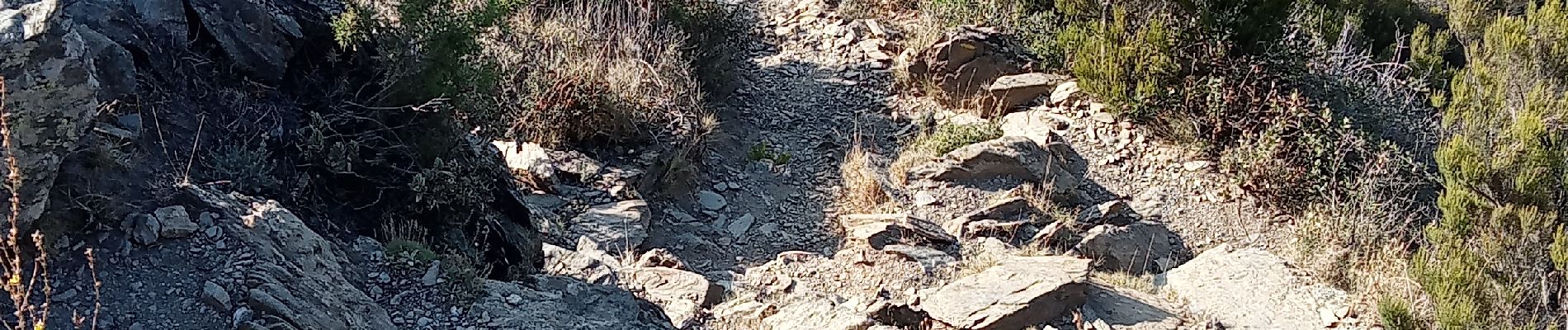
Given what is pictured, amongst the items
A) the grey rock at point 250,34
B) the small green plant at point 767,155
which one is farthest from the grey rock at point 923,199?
the grey rock at point 250,34

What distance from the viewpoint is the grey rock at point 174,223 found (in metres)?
3.33

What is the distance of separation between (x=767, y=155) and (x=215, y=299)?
4.79 metres

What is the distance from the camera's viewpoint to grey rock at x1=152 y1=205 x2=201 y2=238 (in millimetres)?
3334

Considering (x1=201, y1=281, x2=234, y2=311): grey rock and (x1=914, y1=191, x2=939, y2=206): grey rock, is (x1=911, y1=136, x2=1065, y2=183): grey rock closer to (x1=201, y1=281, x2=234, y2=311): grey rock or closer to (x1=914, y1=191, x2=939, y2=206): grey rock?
(x1=914, y1=191, x2=939, y2=206): grey rock

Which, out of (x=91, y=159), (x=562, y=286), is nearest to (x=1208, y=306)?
(x=562, y=286)

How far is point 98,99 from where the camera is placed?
343cm

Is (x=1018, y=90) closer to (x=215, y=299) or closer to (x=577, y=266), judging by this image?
(x=577, y=266)

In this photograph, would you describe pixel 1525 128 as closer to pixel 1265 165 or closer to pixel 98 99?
pixel 1265 165

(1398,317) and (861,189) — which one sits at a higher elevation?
(1398,317)

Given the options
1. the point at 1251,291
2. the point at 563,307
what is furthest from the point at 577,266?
the point at 1251,291

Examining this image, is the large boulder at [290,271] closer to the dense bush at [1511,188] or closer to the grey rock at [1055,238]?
the grey rock at [1055,238]

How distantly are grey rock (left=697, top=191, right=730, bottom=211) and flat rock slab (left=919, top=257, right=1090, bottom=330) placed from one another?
2083 millimetres

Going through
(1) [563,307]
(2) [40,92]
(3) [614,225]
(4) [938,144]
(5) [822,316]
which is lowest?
(4) [938,144]

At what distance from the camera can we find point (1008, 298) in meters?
5.04
